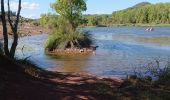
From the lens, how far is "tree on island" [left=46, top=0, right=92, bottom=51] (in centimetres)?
4019

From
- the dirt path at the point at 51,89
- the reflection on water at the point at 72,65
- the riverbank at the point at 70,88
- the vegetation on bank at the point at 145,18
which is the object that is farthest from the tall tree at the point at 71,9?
the vegetation on bank at the point at 145,18

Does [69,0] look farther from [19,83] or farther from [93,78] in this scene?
[19,83]

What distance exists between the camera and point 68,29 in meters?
41.5

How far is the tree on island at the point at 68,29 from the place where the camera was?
4019cm

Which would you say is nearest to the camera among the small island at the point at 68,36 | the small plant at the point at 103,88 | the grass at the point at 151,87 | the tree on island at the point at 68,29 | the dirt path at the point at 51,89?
the dirt path at the point at 51,89

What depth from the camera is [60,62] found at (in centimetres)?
3072

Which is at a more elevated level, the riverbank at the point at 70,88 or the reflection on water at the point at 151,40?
the riverbank at the point at 70,88

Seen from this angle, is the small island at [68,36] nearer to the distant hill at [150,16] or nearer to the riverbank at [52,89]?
the riverbank at [52,89]

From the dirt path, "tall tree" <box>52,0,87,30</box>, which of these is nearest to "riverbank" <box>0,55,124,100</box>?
the dirt path

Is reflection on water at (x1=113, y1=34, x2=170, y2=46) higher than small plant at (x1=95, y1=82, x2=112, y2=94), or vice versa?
small plant at (x1=95, y1=82, x2=112, y2=94)

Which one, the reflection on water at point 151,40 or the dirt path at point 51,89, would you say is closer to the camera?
the dirt path at point 51,89

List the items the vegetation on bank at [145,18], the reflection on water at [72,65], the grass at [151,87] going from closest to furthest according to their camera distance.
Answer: the grass at [151,87], the reflection on water at [72,65], the vegetation on bank at [145,18]

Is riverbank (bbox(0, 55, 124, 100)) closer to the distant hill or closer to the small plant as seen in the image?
the small plant

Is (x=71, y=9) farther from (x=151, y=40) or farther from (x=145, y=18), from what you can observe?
(x=145, y=18)
